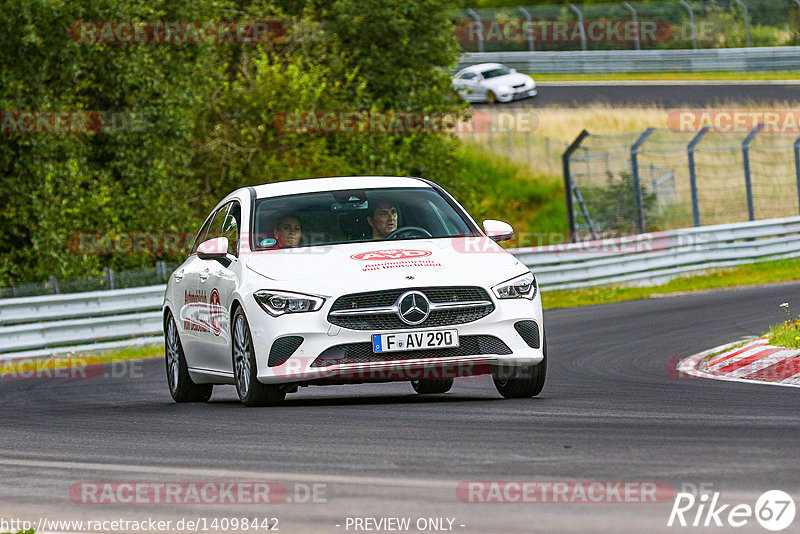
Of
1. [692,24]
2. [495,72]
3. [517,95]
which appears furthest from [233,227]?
[692,24]

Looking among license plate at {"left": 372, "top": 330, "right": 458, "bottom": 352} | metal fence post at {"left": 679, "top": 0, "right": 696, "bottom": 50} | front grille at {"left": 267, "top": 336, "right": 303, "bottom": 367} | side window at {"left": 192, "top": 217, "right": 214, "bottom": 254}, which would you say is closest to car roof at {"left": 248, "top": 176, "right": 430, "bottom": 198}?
side window at {"left": 192, "top": 217, "right": 214, "bottom": 254}

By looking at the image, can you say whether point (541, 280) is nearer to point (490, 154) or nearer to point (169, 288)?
point (169, 288)

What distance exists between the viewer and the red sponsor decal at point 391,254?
9.63 meters

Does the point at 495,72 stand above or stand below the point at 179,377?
above

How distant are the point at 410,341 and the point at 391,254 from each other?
72cm

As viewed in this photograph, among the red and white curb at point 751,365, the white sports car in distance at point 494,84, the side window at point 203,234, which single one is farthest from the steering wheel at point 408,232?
the white sports car in distance at point 494,84

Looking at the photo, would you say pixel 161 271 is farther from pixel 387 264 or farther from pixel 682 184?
pixel 682 184

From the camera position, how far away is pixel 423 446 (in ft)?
24.1

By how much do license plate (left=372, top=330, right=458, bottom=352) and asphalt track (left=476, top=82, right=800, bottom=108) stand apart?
35.0 meters

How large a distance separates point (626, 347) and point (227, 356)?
575 cm

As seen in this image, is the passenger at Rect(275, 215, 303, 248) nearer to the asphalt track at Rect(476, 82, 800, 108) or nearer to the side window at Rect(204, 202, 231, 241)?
the side window at Rect(204, 202, 231, 241)

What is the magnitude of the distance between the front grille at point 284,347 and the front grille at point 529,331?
4.62ft

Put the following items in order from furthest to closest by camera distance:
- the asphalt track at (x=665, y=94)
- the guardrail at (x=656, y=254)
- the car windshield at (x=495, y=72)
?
the car windshield at (x=495, y=72) → the asphalt track at (x=665, y=94) → the guardrail at (x=656, y=254)

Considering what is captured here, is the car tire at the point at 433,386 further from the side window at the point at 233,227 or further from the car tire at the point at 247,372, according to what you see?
the side window at the point at 233,227
